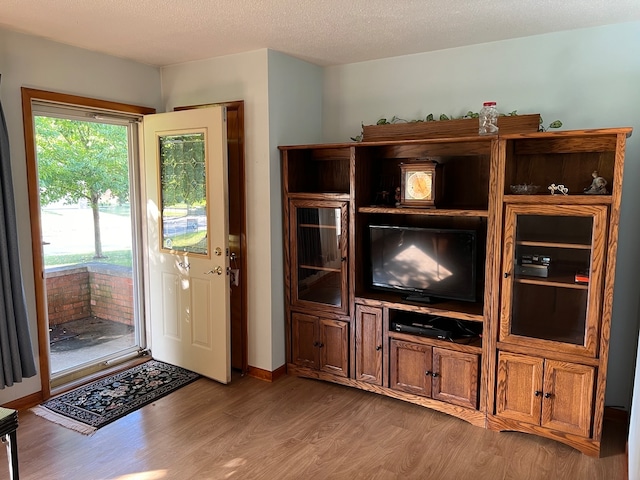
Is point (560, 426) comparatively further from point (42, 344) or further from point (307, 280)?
point (42, 344)

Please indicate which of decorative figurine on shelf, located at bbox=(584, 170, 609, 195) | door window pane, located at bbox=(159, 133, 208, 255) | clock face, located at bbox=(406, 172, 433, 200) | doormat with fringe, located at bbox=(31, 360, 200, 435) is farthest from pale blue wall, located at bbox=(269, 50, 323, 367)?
decorative figurine on shelf, located at bbox=(584, 170, 609, 195)

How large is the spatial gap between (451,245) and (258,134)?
1.58m

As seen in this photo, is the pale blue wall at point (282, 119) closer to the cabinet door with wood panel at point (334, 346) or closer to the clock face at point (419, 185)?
the cabinet door with wood panel at point (334, 346)

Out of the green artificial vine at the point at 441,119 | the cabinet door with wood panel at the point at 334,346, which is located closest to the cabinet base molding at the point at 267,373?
the cabinet door with wood panel at the point at 334,346

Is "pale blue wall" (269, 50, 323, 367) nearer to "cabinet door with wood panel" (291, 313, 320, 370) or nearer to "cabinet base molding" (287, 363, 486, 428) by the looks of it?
"cabinet door with wood panel" (291, 313, 320, 370)

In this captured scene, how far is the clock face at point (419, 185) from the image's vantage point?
3.08 meters

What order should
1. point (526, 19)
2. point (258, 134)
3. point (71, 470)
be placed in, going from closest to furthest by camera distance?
point (71, 470) < point (526, 19) < point (258, 134)

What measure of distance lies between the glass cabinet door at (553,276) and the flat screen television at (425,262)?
0.28 metres

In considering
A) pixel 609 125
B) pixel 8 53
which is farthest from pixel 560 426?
pixel 8 53

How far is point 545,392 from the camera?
2762 millimetres

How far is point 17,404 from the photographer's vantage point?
3.15 m

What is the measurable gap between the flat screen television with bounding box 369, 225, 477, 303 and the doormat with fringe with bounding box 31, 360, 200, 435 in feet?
5.59

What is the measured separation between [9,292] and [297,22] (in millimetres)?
2375

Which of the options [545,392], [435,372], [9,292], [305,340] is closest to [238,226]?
[305,340]
